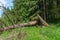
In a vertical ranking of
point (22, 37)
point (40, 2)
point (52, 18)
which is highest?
point (22, 37)

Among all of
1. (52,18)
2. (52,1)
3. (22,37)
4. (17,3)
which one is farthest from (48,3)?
(22,37)

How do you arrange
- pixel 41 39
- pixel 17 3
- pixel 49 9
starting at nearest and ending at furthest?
1. pixel 41 39
2. pixel 17 3
3. pixel 49 9

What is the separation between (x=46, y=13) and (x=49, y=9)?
95 cm

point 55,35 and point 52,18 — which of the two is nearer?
point 55,35

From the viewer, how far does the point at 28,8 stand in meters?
27.9

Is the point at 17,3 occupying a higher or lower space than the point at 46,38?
lower

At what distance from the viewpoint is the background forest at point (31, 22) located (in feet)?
40.1

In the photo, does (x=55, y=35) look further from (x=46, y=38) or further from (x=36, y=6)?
(x=36, y=6)

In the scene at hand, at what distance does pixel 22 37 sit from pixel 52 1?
1726 cm

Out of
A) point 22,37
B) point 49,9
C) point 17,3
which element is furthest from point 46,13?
point 22,37

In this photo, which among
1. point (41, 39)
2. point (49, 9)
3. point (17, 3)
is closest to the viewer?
point (41, 39)

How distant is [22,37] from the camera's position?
39.8 ft

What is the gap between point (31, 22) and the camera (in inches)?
640

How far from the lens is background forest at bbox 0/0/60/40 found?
1222 centimetres
